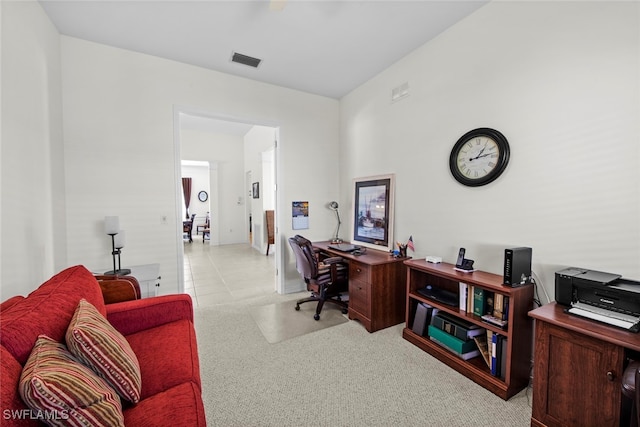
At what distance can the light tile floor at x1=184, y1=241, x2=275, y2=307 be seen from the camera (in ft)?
12.4

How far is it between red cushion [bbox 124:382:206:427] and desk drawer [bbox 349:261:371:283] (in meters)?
1.85

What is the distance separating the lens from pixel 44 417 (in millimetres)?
771

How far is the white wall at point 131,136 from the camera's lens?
270cm

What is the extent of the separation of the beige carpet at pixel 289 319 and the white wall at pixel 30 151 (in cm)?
195

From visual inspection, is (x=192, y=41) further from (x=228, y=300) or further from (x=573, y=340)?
(x=573, y=340)

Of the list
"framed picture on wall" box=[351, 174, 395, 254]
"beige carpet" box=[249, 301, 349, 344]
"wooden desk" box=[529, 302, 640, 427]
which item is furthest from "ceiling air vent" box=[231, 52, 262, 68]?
"wooden desk" box=[529, 302, 640, 427]

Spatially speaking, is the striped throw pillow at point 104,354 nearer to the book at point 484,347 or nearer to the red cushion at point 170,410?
the red cushion at point 170,410

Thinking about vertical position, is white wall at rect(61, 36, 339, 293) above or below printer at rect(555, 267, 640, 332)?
above

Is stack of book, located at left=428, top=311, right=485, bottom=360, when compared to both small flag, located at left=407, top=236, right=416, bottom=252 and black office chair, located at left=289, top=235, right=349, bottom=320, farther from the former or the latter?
black office chair, located at left=289, top=235, right=349, bottom=320

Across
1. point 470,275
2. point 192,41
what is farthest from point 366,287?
point 192,41

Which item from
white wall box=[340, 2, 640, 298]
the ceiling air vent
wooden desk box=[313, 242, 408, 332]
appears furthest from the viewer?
the ceiling air vent

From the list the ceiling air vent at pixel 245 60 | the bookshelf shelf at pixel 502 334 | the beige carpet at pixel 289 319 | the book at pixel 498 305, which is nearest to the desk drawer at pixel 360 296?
the beige carpet at pixel 289 319

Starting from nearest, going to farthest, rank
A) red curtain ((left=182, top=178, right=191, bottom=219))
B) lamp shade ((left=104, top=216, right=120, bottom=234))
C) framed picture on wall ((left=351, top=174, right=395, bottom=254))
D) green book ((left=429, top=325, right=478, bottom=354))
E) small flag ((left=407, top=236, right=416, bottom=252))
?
green book ((left=429, top=325, right=478, bottom=354)), lamp shade ((left=104, top=216, right=120, bottom=234)), small flag ((left=407, top=236, right=416, bottom=252)), framed picture on wall ((left=351, top=174, right=395, bottom=254)), red curtain ((left=182, top=178, right=191, bottom=219))

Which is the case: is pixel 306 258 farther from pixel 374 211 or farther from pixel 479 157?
pixel 479 157
